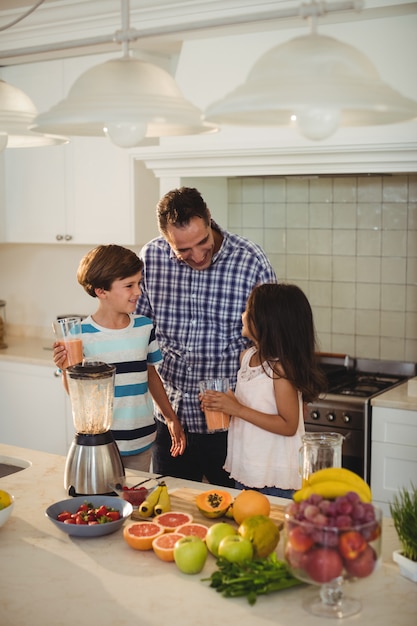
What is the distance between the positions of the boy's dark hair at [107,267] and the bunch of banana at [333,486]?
3.79 feet

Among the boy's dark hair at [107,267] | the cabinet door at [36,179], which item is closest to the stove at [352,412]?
the boy's dark hair at [107,267]

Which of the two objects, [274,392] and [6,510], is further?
[274,392]

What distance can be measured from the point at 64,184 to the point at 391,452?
Result: 7.34ft

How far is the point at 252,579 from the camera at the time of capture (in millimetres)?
1677

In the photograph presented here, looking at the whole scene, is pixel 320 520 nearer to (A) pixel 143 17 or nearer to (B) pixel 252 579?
(B) pixel 252 579

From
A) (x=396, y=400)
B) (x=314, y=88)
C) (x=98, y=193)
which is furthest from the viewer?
(x=98, y=193)

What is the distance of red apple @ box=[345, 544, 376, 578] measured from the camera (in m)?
1.50

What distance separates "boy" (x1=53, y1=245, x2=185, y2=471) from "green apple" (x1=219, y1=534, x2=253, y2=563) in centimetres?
94

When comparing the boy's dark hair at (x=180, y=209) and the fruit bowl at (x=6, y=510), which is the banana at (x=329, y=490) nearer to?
the fruit bowl at (x=6, y=510)

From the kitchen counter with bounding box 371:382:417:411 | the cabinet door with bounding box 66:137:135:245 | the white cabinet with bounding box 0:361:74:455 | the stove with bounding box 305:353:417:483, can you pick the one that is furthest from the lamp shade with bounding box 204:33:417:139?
the white cabinet with bounding box 0:361:74:455

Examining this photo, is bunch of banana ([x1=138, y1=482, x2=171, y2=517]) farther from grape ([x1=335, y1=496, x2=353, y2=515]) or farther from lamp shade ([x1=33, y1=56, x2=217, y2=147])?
lamp shade ([x1=33, y1=56, x2=217, y2=147])

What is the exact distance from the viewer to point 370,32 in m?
3.27

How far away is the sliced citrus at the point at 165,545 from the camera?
1.83 meters

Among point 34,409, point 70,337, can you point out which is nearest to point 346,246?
point 34,409
